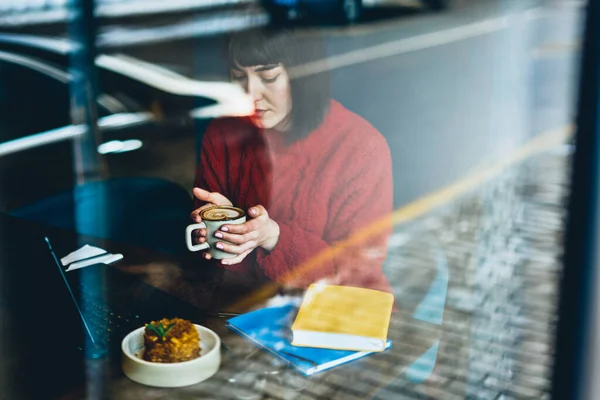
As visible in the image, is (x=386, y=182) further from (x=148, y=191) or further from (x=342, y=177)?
(x=148, y=191)

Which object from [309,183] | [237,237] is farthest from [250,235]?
[309,183]

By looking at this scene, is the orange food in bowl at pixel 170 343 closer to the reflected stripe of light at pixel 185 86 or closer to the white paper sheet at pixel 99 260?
the white paper sheet at pixel 99 260

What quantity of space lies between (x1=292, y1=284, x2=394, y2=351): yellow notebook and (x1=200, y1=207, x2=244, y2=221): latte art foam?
11.1 inches

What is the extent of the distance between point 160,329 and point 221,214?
375 mm

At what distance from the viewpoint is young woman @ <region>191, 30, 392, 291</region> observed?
53.7 inches

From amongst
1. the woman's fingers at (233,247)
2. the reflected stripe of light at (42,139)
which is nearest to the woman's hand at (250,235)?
the woman's fingers at (233,247)

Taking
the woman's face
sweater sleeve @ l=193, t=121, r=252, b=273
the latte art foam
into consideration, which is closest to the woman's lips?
the woman's face

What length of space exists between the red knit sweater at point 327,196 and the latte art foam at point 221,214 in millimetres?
179

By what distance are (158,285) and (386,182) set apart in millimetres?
579

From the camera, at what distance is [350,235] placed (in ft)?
4.50

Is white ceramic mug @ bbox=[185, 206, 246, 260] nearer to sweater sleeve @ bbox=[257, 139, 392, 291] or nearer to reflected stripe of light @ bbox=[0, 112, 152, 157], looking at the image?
sweater sleeve @ bbox=[257, 139, 392, 291]

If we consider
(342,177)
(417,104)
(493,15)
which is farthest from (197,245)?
(493,15)

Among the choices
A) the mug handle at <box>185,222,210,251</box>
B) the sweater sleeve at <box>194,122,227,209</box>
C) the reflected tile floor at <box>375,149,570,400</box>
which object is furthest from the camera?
the sweater sleeve at <box>194,122,227,209</box>

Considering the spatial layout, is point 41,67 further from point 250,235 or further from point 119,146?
point 250,235
